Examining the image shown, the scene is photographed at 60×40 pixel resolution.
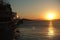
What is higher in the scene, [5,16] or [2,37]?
[5,16]

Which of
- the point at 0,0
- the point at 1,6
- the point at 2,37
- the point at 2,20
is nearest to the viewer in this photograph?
the point at 2,37

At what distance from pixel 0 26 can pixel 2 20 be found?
3522 millimetres

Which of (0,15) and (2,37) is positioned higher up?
(0,15)

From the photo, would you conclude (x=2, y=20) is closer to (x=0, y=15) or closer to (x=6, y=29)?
(x=0, y=15)

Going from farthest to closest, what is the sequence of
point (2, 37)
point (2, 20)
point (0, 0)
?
point (0, 0), point (2, 20), point (2, 37)

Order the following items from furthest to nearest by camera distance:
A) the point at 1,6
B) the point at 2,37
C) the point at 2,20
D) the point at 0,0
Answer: the point at 0,0 < the point at 1,6 < the point at 2,20 < the point at 2,37

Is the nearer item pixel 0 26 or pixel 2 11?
pixel 0 26

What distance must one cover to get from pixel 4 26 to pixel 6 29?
0.69 metres

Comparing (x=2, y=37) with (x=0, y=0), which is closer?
(x=2, y=37)

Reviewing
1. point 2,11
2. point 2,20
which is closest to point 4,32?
point 2,20

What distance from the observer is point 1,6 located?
1302 inches

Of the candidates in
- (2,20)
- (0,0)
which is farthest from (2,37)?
(0,0)


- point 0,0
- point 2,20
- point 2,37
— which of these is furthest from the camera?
point 0,0

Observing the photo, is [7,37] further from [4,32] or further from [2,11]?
[2,11]
